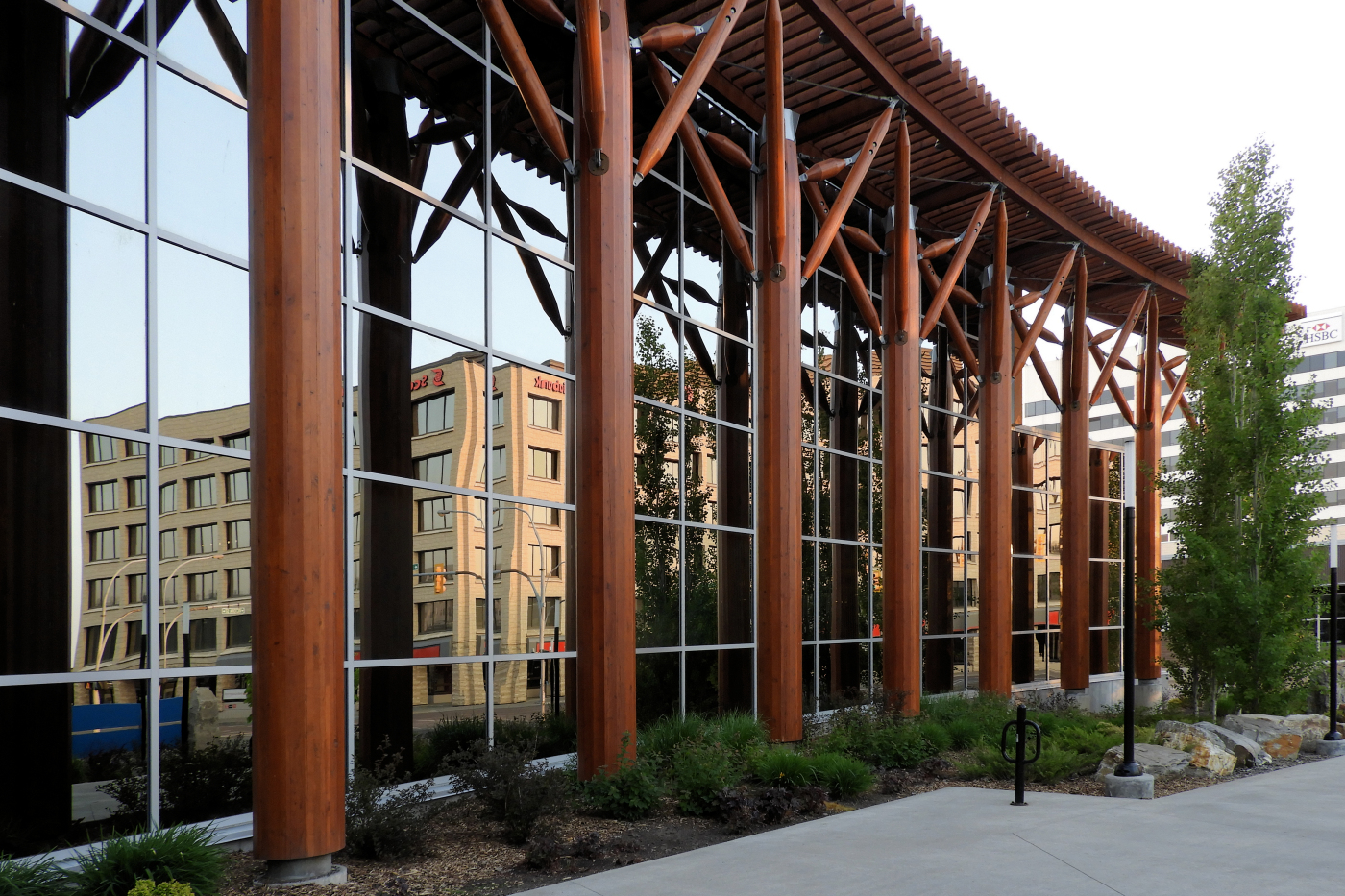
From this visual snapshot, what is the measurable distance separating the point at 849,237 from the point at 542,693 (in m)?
11.1

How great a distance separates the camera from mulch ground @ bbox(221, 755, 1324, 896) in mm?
7914

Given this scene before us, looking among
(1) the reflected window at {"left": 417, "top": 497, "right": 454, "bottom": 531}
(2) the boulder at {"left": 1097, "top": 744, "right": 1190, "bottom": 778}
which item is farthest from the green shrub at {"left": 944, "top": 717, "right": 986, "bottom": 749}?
(1) the reflected window at {"left": 417, "top": 497, "right": 454, "bottom": 531}

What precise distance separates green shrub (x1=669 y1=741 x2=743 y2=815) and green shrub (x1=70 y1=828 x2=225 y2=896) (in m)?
4.74

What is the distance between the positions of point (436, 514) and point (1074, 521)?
18009mm

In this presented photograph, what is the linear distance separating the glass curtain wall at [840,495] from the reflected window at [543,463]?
770 centimetres

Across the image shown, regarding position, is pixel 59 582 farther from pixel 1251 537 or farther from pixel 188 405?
pixel 1251 537

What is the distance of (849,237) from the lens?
20.5 metres

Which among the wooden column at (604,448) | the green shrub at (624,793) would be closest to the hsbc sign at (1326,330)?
the wooden column at (604,448)

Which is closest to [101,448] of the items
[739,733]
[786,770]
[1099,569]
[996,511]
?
[786,770]

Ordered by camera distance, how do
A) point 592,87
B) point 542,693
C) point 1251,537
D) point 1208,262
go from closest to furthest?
point 592,87 → point 542,693 → point 1251,537 → point 1208,262

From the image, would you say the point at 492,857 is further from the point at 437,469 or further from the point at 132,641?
the point at 437,469

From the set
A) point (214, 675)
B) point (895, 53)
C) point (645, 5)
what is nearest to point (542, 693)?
point (214, 675)

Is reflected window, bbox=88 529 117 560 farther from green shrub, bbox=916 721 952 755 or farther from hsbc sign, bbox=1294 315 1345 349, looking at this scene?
hsbc sign, bbox=1294 315 1345 349

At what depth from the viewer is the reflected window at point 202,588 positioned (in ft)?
31.0
